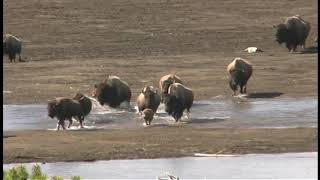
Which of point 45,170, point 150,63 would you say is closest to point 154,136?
point 45,170

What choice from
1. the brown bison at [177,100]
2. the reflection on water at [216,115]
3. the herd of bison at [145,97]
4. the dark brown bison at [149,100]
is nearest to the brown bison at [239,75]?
the herd of bison at [145,97]

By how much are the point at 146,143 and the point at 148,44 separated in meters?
26.5

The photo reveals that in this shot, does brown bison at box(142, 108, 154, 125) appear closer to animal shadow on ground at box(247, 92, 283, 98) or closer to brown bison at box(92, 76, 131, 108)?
brown bison at box(92, 76, 131, 108)

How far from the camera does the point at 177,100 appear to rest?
34.7 meters

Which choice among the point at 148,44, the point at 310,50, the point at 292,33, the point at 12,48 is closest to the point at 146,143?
the point at 12,48

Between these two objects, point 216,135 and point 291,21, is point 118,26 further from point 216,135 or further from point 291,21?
point 216,135

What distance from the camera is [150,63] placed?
48.5m

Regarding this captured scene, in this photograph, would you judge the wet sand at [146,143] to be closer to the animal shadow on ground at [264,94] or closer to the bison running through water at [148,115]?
the bison running through water at [148,115]

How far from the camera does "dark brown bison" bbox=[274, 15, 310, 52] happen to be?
172 feet

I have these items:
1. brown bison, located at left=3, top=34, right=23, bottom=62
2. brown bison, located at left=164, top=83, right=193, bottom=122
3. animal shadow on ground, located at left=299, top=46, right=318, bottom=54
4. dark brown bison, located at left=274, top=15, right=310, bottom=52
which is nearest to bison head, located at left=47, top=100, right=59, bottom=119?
brown bison, located at left=164, top=83, right=193, bottom=122

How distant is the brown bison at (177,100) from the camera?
34344 millimetres

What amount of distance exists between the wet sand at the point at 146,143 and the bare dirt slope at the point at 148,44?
8.50 m

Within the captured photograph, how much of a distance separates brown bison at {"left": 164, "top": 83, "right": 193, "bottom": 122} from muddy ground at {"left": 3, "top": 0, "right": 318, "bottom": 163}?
2.42 m

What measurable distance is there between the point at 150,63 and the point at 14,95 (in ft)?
30.2
